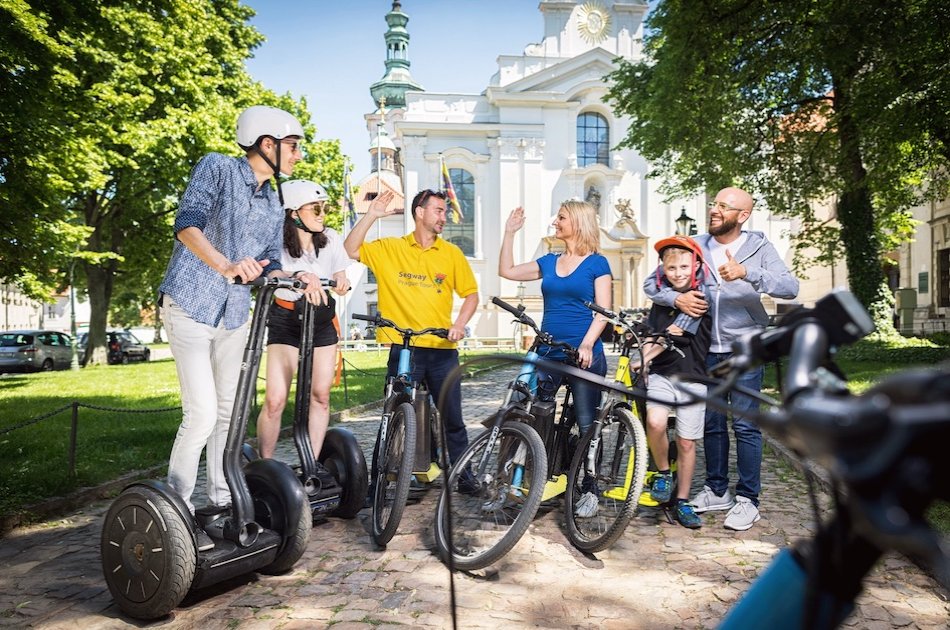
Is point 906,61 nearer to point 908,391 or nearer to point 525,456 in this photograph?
point 525,456

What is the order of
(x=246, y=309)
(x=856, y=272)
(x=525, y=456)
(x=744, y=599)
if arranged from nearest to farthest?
(x=744, y=599), (x=246, y=309), (x=525, y=456), (x=856, y=272)

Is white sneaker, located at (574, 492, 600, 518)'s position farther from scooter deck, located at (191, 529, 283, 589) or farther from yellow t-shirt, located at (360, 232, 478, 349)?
scooter deck, located at (191, 529, 283, 589)

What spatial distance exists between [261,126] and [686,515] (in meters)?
3.54

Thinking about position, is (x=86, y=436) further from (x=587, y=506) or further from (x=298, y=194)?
(x=587, y=506)

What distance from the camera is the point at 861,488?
84 centimetres

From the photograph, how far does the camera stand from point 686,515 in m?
4.83

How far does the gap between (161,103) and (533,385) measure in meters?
21.3

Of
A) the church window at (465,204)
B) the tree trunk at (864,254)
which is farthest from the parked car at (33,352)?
the tree trunk at (864,254)

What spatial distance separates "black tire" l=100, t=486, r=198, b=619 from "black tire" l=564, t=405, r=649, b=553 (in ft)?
7.18

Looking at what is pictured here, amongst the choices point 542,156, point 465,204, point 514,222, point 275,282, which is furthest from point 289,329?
point 542,156

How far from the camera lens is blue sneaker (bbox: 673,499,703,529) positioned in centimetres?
481

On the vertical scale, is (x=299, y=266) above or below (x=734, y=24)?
below

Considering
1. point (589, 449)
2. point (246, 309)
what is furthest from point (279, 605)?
point (589, 449)

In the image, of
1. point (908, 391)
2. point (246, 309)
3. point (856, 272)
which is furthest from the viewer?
point (856, 272)
